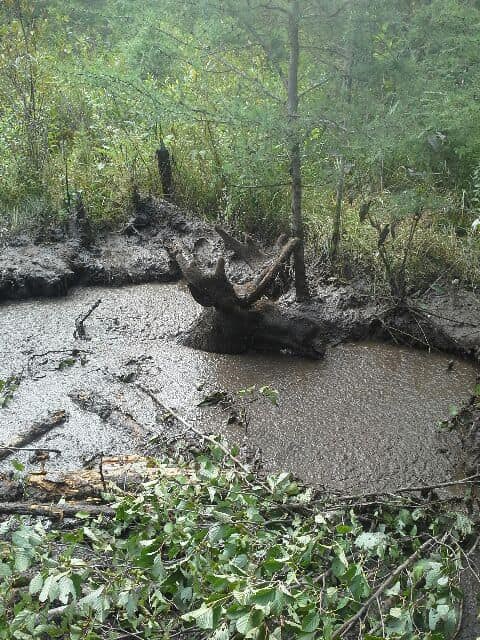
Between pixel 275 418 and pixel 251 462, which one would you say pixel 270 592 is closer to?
pixel 251 462

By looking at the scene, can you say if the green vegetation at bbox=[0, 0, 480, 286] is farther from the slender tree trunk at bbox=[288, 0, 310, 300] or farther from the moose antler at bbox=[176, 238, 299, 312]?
the moose antler at bbox=[176, 238, 299, 312]

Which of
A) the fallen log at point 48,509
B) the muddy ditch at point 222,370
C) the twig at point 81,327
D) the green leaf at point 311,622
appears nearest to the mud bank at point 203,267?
the muddy ditch at point 222,370

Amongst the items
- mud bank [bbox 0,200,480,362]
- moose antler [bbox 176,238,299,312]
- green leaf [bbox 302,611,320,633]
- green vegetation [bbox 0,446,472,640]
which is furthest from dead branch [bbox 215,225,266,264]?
green leaf [bbox 302,611,320,633]

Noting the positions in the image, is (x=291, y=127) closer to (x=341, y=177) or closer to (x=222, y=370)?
(x=341, y=177)

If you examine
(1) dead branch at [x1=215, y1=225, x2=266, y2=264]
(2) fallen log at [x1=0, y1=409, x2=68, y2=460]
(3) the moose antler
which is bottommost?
(2) fallen log at [x1=0, y1=409, x2=68, y2=460]

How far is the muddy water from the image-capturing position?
340 cm

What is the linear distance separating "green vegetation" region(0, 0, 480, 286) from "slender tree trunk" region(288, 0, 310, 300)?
0.02 meters

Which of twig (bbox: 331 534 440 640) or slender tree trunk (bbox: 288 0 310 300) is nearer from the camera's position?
twig (bbox: 331 534 440 640)

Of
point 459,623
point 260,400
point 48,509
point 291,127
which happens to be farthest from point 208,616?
point 291,127

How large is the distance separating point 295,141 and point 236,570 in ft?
9.98

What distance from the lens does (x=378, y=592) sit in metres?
1.98

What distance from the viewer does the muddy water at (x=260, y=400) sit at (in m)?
3.40

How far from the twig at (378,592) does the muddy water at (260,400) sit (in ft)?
3.01

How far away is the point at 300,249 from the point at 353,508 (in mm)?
2509
